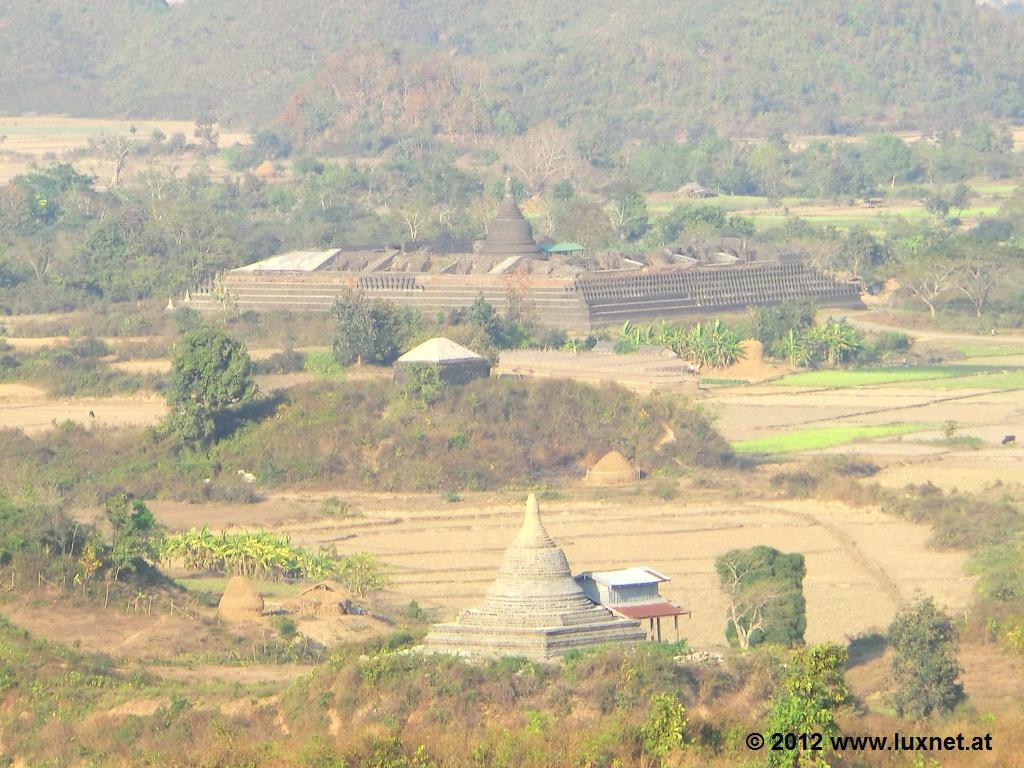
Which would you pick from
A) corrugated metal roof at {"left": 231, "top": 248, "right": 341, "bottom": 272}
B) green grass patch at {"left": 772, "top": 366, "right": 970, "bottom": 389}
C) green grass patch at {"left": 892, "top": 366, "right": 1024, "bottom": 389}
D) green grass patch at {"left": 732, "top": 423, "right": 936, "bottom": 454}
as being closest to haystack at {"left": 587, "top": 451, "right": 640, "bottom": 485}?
green grass patch at {"left": 732, "top": 423, "right": 936, "bottom": 454}

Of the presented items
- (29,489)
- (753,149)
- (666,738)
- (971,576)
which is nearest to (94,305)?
(29,489)

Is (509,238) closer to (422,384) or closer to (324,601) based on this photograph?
(422,384)

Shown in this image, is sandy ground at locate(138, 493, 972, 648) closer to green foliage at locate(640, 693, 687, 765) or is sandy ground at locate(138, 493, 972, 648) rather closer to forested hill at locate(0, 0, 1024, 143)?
green foliage at locate(640, 693, 687, 765)

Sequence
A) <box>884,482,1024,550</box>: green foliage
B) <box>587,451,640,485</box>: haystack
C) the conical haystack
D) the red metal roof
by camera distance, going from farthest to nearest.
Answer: the conical haystack → <box>587,451,640,485</box>: haystack → <box>884,482,1024,550</box>: green foliage → the red metal roof

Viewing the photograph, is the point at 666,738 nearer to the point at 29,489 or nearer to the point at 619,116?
the point at 29,489

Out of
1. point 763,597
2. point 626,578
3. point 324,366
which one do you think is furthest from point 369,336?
point 626,578
